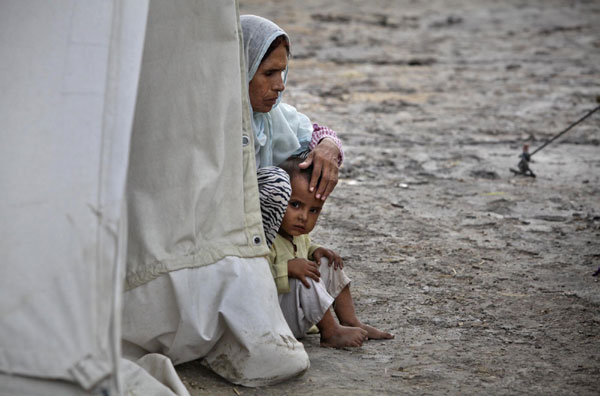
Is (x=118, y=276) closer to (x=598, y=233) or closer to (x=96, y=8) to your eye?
(x=96, y=8)

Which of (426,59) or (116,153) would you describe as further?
(426,59)

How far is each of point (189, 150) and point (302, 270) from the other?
64cm

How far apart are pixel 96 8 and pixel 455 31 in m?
9.37

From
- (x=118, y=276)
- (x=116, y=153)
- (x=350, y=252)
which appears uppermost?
(x=116, y=153)

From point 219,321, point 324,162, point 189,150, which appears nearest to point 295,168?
point 324,162

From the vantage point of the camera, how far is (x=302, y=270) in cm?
276

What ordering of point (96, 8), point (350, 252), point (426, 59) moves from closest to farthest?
point (96, 8)
point (350, 252)
point (426, 59)

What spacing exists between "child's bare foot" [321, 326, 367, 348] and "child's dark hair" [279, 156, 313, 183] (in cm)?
56

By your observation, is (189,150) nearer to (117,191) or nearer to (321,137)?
(117,191)

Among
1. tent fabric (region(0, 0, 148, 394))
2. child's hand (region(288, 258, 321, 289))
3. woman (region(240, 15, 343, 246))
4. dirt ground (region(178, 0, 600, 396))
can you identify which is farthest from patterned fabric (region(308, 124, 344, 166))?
tent fabric (region(0, 0, 148, 394))

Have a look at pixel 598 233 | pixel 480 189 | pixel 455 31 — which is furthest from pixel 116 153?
pixel 455 31

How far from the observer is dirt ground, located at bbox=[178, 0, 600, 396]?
2725mm

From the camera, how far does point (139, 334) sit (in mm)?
2365

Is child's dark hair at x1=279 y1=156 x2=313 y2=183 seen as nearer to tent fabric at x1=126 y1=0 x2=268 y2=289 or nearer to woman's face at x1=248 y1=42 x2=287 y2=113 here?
woman's face at x1=248 y1=42 x2=287 y2=113
